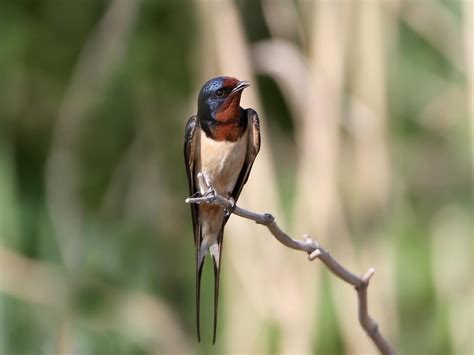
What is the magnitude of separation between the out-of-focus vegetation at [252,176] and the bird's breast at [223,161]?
1.32 ft

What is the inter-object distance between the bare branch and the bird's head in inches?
8.5

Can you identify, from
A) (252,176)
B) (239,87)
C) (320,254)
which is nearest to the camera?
(320,254)

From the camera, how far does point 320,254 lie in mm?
1091

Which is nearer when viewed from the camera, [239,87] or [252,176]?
[239,87]

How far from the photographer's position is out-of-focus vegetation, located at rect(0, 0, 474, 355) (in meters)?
2.00

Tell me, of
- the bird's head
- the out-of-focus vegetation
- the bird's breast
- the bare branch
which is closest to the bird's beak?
the bird's head

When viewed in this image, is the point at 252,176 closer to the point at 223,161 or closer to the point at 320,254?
the point at 223,161

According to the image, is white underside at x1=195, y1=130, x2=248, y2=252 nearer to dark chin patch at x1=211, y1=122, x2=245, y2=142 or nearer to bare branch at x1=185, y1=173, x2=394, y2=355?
dark chin patch at x1=211, y1=122, x2=245, y2=142

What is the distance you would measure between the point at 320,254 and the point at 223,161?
0.44m

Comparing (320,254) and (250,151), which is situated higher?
(250,151)

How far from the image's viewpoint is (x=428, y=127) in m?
2.89

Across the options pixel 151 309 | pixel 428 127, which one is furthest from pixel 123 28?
pixel 428 127

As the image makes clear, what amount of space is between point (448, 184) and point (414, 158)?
134mm

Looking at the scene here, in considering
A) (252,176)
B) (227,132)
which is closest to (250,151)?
(227,132)
